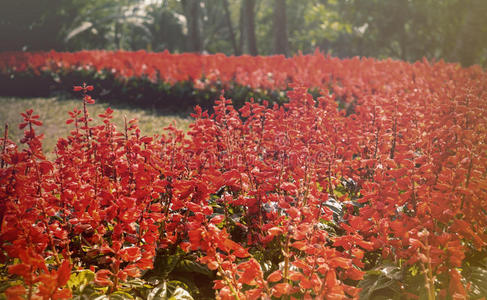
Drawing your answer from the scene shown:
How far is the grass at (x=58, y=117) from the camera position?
7098 millimetres

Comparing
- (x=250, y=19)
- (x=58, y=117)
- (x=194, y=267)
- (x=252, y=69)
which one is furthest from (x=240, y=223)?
(x=250, y=19)

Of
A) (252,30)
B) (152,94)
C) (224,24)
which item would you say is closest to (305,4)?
(224,24)

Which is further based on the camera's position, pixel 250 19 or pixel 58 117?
pixel 250 19

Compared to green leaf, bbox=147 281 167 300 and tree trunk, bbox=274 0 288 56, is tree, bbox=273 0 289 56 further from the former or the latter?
green leaf, bbox=147 281 167 300

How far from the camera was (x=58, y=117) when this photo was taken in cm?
862

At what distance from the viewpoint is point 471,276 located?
2.28 meters

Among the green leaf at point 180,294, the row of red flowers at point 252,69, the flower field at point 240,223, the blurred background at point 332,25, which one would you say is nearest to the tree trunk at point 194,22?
the blurred background at point 332,25

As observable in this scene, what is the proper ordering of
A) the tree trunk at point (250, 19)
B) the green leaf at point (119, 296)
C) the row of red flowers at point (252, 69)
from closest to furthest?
the green leaf at point (119, 296)
the row of red flowers at point (252, 69)
the tree trunk at point (250, 19)

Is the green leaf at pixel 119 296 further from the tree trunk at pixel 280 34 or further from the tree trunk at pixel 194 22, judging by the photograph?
→ the tree trunk at pixel 194 22

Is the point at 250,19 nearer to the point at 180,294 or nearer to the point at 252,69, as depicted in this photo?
the point at 252,69

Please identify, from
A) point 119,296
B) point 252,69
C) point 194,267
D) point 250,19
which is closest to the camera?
point 119,296

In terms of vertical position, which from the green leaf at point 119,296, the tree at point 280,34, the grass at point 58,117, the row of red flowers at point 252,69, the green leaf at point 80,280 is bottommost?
the green leaf at point 119,296

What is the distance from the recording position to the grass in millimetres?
7098

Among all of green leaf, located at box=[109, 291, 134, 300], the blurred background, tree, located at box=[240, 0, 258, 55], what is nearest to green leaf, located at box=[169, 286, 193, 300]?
green leaf, located at box=[109, 291, 134, 300]
